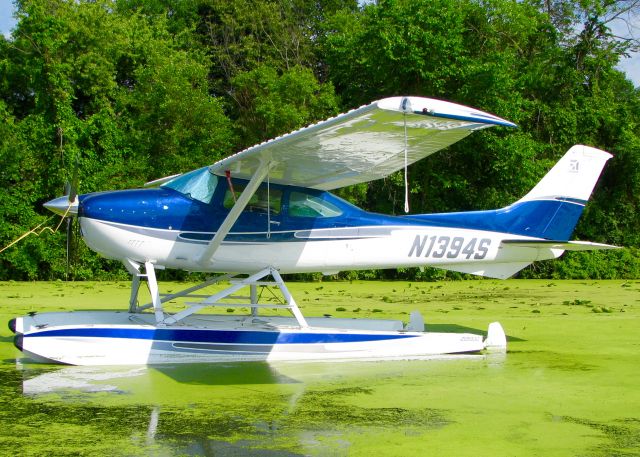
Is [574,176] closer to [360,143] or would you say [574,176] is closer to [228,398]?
[360,143]

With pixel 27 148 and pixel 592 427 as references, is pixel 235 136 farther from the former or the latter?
pixel 592 427

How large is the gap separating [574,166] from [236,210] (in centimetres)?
480

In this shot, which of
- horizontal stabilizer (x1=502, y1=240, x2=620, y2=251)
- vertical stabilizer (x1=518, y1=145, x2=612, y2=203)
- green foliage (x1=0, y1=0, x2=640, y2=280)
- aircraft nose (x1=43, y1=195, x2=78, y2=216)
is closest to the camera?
aircraft nose (x1=43, y1=195, x2=78, y2=216)

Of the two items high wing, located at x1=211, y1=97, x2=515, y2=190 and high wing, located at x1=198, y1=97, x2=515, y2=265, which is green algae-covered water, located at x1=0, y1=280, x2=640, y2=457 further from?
high wing, located at x1=211, y1=97, x2=515, y2=190

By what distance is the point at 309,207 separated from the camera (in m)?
8.80

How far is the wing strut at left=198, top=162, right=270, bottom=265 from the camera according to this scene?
781 cm

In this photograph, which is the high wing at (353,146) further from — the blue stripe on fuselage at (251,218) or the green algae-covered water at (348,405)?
the green algae-covered water at (348,405)

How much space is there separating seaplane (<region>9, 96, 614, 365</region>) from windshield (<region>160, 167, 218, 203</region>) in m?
0.02

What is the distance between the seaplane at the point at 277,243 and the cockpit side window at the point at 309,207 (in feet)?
0.05

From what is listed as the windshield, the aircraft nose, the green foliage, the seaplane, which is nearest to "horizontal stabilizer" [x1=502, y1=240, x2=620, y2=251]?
the seaplane

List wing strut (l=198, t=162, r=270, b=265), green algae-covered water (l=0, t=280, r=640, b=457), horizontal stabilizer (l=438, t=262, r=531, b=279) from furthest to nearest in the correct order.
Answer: horizontal stabilizer (l=438, t=262, r=531, b=279) → wing strut (l=198, t=162, r=270, b=265) → green algae-covered water (l=0, t=280, r=640, b=457)

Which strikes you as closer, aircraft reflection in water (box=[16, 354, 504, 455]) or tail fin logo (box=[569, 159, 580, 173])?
aircraft reflection in water (box=[16, 354, 504, 455])

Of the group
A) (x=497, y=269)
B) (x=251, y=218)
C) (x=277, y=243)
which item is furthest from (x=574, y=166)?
(x=251, y=218)

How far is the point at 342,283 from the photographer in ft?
66.4
